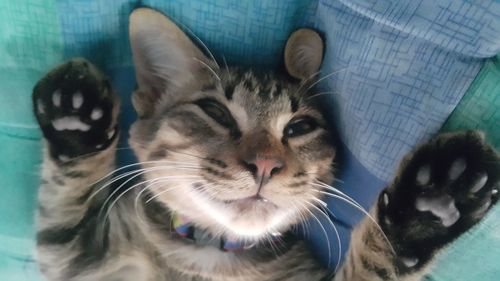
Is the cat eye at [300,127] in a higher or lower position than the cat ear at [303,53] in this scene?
lower

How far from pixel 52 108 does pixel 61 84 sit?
43 millimetres

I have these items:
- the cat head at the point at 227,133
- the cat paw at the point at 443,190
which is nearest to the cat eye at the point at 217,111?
the cat head at the point at 227,133

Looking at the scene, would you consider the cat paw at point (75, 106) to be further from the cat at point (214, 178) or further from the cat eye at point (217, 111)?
the cat eye at point (217, 111)

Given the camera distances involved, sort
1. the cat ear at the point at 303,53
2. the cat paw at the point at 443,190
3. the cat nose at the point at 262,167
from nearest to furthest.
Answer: the cat paw at the point at 443,190
the cat nose at the point at 262,167
the cat ear at the point at 303,53

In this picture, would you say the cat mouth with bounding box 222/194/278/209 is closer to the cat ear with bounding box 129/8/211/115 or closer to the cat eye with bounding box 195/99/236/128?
the cat eye with bounding box 195/99/236/128

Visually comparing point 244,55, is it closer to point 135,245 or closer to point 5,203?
point 135,245

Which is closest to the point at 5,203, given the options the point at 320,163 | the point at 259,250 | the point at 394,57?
the point at 259,250

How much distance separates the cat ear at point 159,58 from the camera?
100cm

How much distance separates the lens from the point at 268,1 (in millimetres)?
974

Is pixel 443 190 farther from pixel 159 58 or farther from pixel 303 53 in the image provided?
pixel 159 58

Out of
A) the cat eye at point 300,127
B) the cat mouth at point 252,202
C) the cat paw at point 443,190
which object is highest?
the cat paw at point 443,190

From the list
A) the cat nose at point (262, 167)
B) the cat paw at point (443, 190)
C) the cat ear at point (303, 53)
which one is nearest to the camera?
the cat paw at point (443, 190)

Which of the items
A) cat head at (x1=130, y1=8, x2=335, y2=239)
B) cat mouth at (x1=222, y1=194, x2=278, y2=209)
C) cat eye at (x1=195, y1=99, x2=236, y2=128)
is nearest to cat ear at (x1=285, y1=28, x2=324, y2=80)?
cat head at (x1=130, y1=8, x2=335, y2=239)

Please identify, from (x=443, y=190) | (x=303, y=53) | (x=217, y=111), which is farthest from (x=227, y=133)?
(x=443, y=190)
